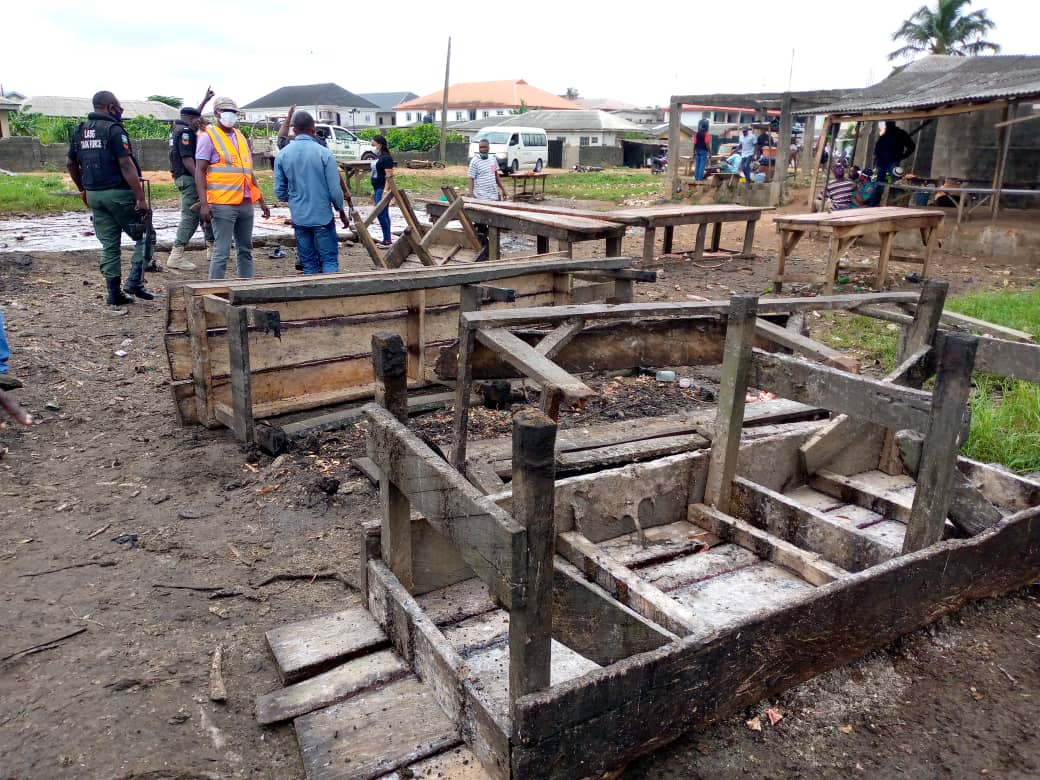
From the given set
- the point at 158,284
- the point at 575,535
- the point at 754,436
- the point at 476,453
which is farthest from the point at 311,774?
the point at 158,284

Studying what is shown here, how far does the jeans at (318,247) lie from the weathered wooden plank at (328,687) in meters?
5.45

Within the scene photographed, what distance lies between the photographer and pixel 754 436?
12.9 ft

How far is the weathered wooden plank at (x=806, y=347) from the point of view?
3332 mm

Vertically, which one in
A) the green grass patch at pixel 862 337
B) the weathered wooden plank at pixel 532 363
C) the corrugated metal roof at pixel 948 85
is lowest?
the green grass patch at pixel 862 337

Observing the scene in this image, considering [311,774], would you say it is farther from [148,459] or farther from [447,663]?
[148,459]

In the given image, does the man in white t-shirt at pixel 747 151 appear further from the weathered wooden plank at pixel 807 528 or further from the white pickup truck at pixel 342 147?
the weathered wooden plank at pixel 807 528

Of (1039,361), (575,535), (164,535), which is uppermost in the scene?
(1039,361)

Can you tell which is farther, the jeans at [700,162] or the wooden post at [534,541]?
the jeans at [700,162]

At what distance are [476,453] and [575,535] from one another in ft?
2.48

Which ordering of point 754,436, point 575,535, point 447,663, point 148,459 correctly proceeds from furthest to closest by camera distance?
point 148,459
point 754,436
point 575,535
point 447,663

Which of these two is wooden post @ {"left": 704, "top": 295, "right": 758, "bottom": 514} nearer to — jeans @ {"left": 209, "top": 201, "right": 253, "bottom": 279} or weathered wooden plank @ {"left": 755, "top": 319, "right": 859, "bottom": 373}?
weathered wooden plank @ {"left": 755, "top": 319, "right": 859, "bottom": 373}

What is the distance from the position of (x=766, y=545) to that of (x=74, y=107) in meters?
62.6

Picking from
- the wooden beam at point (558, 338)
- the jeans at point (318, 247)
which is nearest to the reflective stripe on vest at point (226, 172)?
the jeans at point (318, 247)

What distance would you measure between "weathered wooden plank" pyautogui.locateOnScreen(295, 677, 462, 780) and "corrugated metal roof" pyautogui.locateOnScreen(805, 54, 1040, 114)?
515 inches
